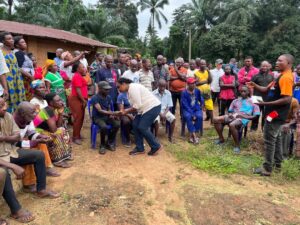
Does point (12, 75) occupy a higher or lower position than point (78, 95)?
higher

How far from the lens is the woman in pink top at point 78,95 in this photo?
18.2ft

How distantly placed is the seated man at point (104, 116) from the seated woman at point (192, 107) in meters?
1.74

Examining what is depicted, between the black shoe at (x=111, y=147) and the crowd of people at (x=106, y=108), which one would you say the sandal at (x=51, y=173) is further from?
the black shoe at (x=111, y=147)

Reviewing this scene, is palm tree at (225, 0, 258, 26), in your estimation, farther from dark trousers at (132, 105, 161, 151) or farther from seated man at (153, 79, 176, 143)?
dark trousers at (132, 105, 161, 151)

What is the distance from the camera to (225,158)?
17.7ft

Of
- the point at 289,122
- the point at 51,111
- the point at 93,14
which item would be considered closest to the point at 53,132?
the point at 51,111

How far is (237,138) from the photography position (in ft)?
19.6

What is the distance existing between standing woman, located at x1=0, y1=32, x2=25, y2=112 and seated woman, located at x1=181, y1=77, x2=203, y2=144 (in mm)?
3405

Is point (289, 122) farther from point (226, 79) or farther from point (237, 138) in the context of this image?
point (226, 79)

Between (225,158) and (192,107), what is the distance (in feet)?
5.41

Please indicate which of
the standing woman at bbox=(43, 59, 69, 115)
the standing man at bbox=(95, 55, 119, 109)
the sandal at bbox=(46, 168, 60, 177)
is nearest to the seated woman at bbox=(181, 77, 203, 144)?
the standing man at bbox=(95, 55, 119, 109)

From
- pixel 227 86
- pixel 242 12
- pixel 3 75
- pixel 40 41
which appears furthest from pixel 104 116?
pixel 242 12

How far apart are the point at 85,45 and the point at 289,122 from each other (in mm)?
12228

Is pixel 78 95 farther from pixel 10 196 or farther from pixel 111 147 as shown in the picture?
pixel 10 196
